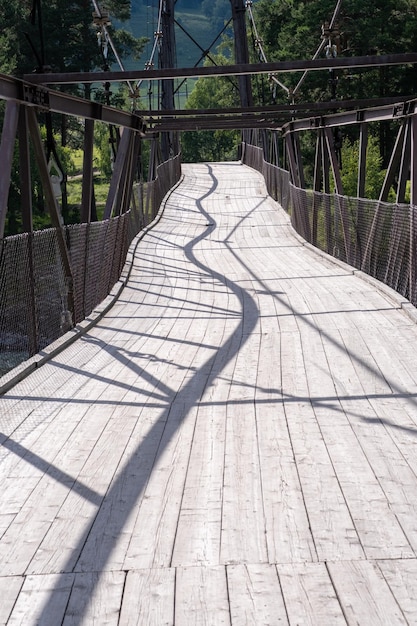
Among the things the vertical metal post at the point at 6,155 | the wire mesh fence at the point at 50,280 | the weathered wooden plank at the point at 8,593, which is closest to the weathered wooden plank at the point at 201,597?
the weathered wooden plank at the point at 8,593

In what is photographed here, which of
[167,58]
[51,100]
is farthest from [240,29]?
[51,100]

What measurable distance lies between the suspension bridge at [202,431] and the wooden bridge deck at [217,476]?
1 centimetres

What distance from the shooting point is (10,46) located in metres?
54.0

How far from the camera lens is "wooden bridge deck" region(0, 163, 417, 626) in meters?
3.45

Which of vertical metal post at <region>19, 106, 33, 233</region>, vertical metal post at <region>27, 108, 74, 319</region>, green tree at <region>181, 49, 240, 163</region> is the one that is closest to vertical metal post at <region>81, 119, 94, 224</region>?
vertical metal post at <region>27, 108, 74, 319</region>

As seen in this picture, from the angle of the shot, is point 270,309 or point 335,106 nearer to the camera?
point 270,309

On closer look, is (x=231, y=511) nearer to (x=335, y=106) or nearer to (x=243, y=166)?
(x=335, y=106)

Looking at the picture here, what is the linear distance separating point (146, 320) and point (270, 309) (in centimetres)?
138

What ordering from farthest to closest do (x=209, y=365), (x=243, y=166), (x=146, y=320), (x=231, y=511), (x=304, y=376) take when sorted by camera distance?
(x=243, y=166)
(x=146, y=320)
(x=209, y=365)
(x=304, y=376)
(x=231, y=511)

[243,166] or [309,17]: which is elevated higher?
[309,17]

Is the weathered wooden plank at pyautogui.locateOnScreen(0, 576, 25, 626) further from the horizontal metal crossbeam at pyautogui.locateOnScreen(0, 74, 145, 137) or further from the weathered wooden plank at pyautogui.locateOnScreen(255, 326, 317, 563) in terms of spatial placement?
the horizontal metal crossbeam at pyautogui.locateOnScreen(0, 74, 145, 137)

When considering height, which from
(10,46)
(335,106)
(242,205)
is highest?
(10,46)

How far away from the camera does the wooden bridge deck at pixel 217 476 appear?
3447mm

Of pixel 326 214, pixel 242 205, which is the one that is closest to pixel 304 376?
pixel 326 214
